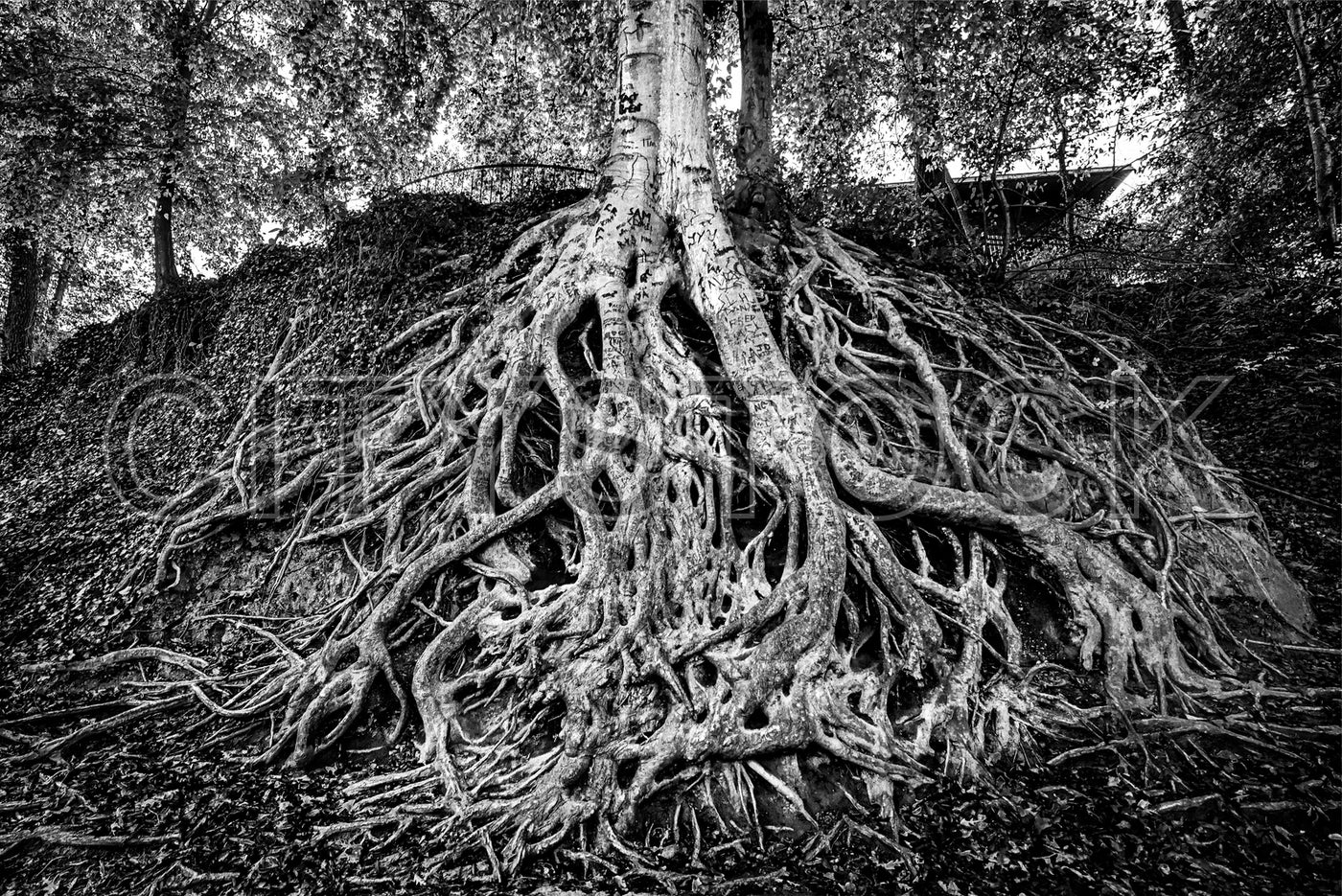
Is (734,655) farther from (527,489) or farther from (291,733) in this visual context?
(291,733)

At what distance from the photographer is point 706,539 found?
377 centimetres

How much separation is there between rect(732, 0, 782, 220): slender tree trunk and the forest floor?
2.94 meters

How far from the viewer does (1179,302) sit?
23.1ft

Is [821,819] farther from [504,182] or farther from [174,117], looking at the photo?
[174,117]

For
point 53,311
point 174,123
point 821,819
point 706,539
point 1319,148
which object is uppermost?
point 174,123

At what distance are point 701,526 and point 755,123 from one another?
5287 millimetres

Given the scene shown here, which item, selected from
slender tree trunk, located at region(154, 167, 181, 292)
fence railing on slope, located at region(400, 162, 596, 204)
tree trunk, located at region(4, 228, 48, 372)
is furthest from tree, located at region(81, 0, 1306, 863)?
tree trunk, located at region(4, 228, 48, 372)

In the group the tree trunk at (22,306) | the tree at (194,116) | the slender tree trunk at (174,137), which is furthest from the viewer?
the tree trunk at (22,306)

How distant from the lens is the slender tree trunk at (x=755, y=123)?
6.39 m

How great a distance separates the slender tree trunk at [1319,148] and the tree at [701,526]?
10.2 feet

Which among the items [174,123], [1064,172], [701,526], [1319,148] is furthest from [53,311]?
[1319,148]

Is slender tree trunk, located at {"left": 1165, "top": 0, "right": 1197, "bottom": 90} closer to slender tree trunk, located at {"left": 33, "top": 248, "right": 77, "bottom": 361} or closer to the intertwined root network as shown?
the intertwined root network

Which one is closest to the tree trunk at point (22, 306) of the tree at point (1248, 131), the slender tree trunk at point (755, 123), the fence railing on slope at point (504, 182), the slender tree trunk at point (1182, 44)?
the fence railing on slope at point (504, 182)

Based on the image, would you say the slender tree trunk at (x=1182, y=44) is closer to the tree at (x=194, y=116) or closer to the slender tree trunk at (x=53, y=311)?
the tree at (x=194, y=116)
